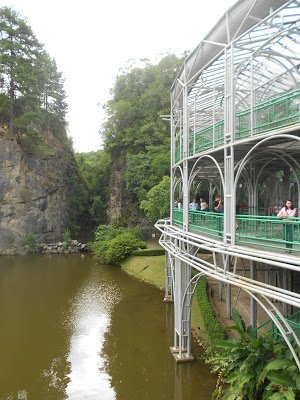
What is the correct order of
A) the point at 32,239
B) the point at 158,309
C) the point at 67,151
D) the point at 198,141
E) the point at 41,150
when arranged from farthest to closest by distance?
the point at 67,151, the point at 41,150, the point at 32,239, the point at 158,309, the point at 198,141

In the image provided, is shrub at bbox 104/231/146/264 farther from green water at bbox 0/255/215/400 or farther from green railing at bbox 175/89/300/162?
green railing at bbox 175/89/300/162

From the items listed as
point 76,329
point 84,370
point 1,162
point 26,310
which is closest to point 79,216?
point 1,162

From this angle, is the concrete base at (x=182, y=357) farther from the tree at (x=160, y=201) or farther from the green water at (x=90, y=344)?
the tree at (x=160, y=201)

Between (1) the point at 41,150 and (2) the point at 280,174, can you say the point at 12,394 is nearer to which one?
(2) the point at 280,174

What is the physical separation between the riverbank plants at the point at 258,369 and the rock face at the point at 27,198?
30.8 m

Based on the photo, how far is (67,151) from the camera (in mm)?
46312

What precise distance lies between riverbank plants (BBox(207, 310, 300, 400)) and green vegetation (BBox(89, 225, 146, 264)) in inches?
772

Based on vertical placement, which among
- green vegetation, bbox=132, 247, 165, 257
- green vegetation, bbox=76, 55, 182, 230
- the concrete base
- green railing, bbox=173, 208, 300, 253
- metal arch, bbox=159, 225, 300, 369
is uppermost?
green vegetation, bbox=76, 55, 182, 230

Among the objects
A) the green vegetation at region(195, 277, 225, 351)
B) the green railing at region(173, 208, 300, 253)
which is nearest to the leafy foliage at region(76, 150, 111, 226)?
the green vegetation at region(195, 277, 225, 351)

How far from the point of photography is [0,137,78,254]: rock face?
119 ft

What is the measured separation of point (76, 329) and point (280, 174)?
511 inches

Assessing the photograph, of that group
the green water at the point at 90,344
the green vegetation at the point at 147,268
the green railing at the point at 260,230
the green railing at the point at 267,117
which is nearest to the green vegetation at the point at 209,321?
the green water at the point at 90,344

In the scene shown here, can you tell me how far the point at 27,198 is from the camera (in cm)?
3772

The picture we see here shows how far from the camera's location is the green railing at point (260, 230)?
689 centimetres
